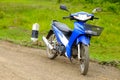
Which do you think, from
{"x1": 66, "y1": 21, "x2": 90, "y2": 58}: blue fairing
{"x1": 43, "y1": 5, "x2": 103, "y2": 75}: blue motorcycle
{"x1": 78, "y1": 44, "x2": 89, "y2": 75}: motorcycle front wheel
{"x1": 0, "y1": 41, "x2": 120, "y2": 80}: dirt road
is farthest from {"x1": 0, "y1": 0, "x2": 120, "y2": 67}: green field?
{"x1": 78, "y1": 44, "x2": 89, "y2": 75}: motorcycle front wheel

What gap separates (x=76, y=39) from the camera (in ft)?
30.8

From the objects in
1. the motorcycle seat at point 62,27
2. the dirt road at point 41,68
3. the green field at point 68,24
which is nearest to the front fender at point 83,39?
the dirt road at point 41,68

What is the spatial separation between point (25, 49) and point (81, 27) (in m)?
3.36

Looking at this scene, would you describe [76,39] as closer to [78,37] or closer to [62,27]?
[78,37]

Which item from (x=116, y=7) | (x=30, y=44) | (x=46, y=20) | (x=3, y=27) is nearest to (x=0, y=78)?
(x=30, y=44)

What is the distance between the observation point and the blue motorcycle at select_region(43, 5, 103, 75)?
902 centimetres

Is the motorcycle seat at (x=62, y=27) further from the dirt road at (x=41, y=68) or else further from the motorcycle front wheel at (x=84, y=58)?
the motorcycle front wheel at (x=84, y=58)

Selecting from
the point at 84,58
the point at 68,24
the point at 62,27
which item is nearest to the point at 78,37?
the point at 84,58

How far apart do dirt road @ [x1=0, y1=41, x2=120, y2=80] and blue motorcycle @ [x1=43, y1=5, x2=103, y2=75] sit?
257mm

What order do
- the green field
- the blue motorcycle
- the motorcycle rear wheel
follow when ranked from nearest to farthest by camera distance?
the blue motorcycle < the motorcycle rear wheel < the green field

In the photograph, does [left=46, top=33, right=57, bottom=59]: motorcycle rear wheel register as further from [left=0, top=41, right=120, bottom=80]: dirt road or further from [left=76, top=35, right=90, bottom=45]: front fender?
[left=76, top=35, right=90, bottom=45]: front fender

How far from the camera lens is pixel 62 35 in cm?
1019

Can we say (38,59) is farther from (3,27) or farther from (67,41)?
(3,27)

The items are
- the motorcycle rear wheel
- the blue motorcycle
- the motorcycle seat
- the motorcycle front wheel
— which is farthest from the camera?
the motorcycle rear wheel
